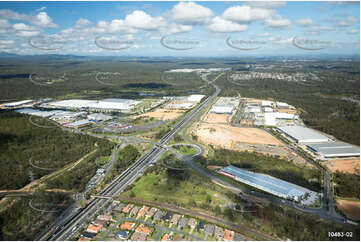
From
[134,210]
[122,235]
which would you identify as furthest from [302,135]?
[122,235]

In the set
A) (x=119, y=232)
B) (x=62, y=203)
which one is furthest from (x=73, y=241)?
(x=62, y=203)

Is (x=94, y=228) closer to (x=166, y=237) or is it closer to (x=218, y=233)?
(x=166, y=237)

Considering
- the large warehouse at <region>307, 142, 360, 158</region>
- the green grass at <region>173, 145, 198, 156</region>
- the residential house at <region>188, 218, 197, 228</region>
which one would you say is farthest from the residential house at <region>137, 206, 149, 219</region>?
the large warehouse at <region>307, 142, 360, 158</region>

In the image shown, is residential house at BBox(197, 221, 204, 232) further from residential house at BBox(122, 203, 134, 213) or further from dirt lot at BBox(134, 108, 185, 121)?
dirt lot at BBox(134, 108, 185, 121)

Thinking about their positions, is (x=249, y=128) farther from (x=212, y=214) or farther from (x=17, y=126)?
(x=17, y=126)

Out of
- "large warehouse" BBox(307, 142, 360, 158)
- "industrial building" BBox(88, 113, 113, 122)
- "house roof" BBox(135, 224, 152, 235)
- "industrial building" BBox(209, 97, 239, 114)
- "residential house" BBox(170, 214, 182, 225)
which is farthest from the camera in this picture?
"industrial building" BBox(209, 97, 239, 114)

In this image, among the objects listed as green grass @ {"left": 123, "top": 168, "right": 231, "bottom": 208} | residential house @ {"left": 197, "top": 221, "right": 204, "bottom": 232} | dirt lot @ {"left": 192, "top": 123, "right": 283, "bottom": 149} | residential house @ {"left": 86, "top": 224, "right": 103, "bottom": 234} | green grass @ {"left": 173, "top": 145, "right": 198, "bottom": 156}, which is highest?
dirt lot @ {"left": 192, "top": 123, "right": 283, "bottom": 149}

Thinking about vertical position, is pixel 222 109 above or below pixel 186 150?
above

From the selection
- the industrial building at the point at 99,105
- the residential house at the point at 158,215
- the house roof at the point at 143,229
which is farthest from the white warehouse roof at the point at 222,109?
the house roof at the point at 143,229
